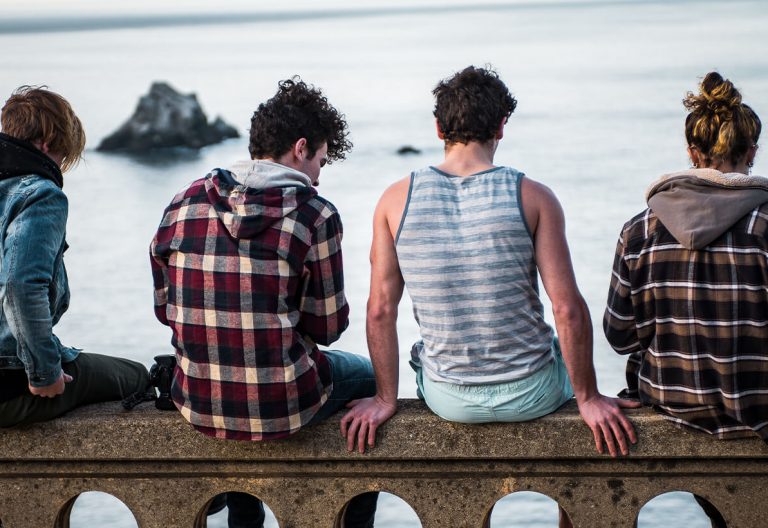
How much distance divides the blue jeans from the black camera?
1.15ft

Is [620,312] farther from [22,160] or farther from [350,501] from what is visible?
[22,160]

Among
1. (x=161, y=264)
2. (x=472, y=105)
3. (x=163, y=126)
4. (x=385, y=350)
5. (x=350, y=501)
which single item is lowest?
(x=163, y=126)

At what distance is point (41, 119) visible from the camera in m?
3.49

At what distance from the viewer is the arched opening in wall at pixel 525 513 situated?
8.16 m

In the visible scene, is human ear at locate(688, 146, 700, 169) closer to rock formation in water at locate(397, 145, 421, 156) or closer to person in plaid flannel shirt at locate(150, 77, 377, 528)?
person in plaid flannel shirt at locate(150, 77, 377, 528)

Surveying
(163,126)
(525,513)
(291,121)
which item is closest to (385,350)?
(291,121)

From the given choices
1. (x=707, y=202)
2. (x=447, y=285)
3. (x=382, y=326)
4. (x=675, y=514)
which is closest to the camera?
(x=707, y=202)

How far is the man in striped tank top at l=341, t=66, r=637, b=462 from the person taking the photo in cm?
326

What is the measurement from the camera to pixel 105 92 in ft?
194

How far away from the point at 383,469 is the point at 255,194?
32.4 inches

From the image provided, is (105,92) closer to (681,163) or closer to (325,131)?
(681,163)

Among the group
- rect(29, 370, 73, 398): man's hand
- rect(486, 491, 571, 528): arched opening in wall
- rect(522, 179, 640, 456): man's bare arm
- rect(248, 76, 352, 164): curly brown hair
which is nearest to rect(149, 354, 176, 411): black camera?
rect(29, 370, 73, 398): man's hand

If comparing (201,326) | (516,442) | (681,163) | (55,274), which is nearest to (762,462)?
(516,442)

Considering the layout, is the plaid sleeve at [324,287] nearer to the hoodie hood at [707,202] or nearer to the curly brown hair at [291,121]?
the curly brown hair at [291,121]
